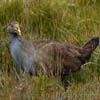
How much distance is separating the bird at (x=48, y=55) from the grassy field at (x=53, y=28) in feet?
0.49

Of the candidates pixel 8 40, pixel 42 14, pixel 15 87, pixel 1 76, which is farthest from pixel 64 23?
pixel 15 87

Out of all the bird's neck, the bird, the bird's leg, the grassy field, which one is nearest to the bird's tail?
the bird

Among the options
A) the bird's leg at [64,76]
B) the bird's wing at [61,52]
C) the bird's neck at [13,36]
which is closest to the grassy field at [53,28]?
the bird's leg at [64,76]

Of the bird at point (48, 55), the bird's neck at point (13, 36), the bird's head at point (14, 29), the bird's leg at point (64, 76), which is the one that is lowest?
the bird's leg at point (64, 76)

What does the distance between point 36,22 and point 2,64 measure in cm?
113

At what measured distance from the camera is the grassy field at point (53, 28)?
23.0 ft

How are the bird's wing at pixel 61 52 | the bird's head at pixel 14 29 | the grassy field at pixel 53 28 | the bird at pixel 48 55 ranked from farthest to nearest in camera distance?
1. the bird's head at pixel 14 29
2. the bird's wing at pixel 61 52
3. the bird at pixel 48 55
4. the grassy field at pixel 53 28

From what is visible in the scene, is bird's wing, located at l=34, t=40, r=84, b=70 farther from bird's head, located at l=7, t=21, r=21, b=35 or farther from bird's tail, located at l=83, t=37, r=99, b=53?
bird's head, located at l=7, t=21, r=21, b=35

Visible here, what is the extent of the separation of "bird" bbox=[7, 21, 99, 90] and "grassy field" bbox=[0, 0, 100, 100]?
0.49 ft

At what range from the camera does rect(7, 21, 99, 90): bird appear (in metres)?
7.52

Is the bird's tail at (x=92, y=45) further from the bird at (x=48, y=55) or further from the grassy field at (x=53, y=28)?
the grassy field at (x=53, y=28)

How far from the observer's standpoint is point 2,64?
314 inches

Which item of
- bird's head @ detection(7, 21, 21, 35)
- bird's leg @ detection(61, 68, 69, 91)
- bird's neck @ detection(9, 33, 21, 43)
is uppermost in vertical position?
bird's head @ detection(7, 21, 21, 35)

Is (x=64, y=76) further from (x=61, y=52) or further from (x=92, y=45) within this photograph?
(x=92, y=45)
